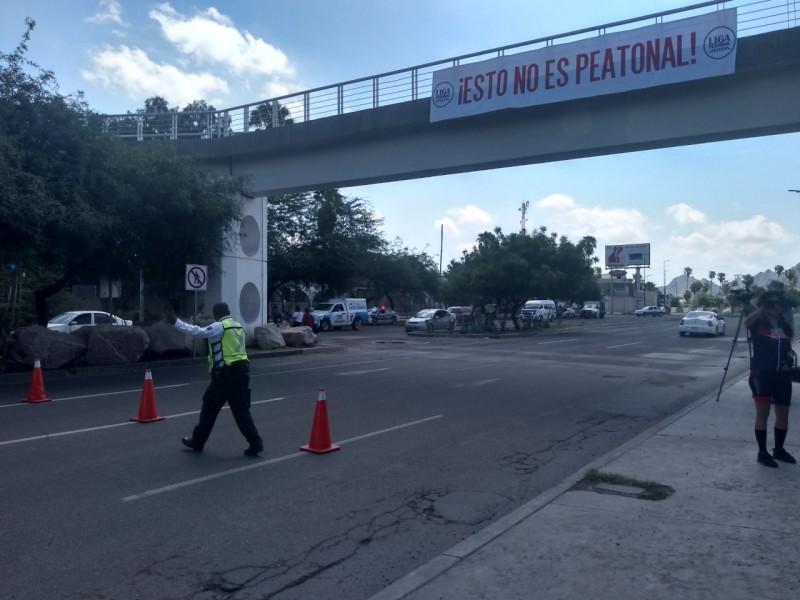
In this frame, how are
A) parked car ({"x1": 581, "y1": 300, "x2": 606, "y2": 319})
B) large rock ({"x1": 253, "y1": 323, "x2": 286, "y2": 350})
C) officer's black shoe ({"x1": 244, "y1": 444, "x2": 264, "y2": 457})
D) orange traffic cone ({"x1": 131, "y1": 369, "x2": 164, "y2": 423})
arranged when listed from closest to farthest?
1. officer's black shoe ({"x1": 244, "y1": 444, "x2": 264, "y2": 457})
2. orange traffic cone ({"x1": 131, "y1": 369, "x2": 164, "y2": 423})
3. large rock ({"x1": 253, "y1": 323, "x2": 286, "y2": 350})
4. parked car ({"x1": 581, "y1": 300, "x2": 606, "y2": 319})

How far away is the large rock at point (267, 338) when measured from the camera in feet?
85.0

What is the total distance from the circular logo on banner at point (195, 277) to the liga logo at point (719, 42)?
13903 millimetres

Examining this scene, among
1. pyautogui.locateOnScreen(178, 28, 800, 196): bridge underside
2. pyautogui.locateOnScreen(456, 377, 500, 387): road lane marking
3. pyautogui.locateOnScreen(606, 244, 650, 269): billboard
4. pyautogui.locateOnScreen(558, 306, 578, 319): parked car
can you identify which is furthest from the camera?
pyautogui.locateOnScreen(606, 244, 650, 269): billboard

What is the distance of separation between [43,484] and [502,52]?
1472 cm

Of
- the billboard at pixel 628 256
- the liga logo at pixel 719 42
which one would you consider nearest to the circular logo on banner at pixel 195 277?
the liga logo at pixel 719 42

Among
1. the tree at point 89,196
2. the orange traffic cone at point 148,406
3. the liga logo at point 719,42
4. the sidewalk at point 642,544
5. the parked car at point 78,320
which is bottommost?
the sidewalk at point 642,544

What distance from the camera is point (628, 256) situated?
4690 inches

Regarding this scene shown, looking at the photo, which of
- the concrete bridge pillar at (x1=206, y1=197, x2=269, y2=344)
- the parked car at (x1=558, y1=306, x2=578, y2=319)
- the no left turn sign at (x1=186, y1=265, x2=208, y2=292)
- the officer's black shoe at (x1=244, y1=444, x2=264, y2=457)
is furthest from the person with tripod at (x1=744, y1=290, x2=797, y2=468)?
the parked car at (x1=558, y1=306, x2=578, y2=319)

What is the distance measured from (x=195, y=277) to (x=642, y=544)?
17021mm

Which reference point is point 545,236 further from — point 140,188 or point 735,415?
point 735,415

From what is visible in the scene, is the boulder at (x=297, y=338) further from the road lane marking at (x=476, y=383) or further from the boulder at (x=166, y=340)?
the road lane marking at (x=476, y=383)

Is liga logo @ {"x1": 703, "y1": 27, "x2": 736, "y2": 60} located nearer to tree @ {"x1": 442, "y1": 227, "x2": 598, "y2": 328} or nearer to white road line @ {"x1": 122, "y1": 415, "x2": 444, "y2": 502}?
white road line @ {"x1": 122, "y1": 415, "x2": 444, "y2": 502}

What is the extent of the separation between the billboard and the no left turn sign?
10533 cm

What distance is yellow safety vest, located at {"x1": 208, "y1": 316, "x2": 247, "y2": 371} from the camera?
8.59 m
